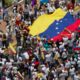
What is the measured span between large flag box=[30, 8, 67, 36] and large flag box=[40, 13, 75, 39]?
229 mm

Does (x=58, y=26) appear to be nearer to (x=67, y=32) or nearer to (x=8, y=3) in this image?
(x=67, y=32)

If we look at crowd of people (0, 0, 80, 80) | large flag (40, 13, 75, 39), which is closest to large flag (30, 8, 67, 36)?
large flag (40, 13, 75, 39)

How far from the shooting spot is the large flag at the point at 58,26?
4049 centimetres

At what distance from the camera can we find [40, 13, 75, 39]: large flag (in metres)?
40.5

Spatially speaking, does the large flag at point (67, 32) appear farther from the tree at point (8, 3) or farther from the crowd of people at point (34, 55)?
the tree at point (8, 3)

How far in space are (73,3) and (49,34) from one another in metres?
4.57

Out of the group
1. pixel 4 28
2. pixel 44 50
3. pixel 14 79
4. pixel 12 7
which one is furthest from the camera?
pixel 12 7

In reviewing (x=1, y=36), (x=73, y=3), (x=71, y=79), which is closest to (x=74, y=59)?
(x=71, y=79)

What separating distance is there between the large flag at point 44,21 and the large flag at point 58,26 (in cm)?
23

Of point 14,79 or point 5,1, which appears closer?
point 14,79

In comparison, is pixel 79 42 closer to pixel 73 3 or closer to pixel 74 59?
pixel 74 59

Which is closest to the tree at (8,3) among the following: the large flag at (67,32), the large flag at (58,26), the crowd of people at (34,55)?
the crowd of people at (34,55)

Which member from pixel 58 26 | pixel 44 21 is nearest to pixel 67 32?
pixel 58 26

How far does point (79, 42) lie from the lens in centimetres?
3888
